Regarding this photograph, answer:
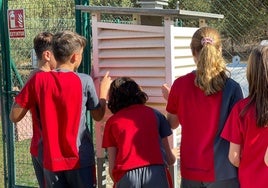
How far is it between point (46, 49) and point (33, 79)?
0.36 meters

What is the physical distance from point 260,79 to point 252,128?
0.27 metres

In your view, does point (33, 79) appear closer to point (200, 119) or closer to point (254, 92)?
point (200, 119)

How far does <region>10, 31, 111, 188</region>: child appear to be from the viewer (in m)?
3.34

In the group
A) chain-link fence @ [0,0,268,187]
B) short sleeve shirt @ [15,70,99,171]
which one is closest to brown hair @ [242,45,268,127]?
short sleeve shirt @ [15,70,99,171]

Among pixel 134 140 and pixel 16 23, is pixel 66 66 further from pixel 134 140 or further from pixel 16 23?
pixel 16 23

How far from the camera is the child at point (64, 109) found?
11.0ft

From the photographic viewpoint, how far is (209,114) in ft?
9.75

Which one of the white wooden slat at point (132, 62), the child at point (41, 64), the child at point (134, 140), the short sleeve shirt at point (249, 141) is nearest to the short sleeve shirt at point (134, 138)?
the child at point (134, 140)

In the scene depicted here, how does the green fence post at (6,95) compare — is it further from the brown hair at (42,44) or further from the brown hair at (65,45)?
the brown hair at (65,45)

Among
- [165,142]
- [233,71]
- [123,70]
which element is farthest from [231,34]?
[165,142]

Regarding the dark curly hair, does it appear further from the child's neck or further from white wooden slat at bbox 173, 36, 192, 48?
white wooden slat at bbox 173, 36, 192, 48

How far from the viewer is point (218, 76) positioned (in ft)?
9.66

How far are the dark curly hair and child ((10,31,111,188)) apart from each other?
0.76 feet

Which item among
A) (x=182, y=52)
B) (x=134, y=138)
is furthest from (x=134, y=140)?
(x=182, y=52)
